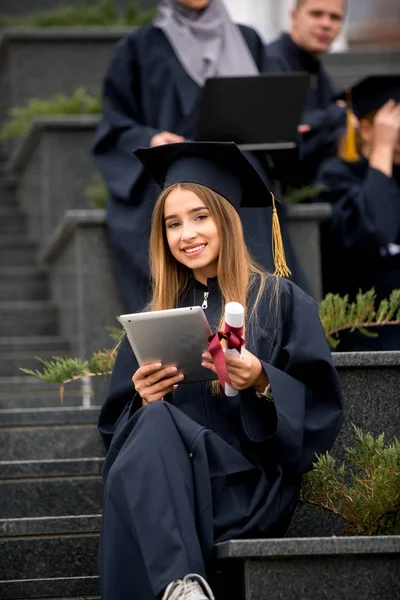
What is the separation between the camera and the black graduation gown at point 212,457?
502cm

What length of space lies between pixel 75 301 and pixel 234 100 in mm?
1576

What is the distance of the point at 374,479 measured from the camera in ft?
17.6

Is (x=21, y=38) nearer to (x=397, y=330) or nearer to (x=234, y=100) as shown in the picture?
(x=234, y=100)

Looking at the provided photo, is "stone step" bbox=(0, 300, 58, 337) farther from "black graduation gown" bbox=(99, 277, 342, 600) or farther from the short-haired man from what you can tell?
"black graduation gown" bbox=(99, 277, 342, 600)

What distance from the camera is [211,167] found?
5719 mm

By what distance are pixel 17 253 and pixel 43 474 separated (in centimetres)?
385

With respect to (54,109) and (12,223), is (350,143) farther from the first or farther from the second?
(12,223)

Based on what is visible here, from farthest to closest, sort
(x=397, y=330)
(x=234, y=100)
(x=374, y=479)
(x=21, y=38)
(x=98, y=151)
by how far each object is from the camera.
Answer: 1. (x=21, y=38)
2. (x=98, y=151)
3. (x=234, y=100)
4. (x=397, y=330)
5. (x=374, y=479)

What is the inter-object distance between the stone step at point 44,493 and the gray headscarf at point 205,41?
108 inches

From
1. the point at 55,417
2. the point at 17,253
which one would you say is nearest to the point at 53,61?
the point at 17,253

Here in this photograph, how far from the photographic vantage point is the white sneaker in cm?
482

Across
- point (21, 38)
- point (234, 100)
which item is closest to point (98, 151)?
point (234, 100)

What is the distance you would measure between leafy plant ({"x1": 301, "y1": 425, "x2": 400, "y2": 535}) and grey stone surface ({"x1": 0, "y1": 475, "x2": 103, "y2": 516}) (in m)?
1.25

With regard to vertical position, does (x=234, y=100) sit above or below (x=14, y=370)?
above
